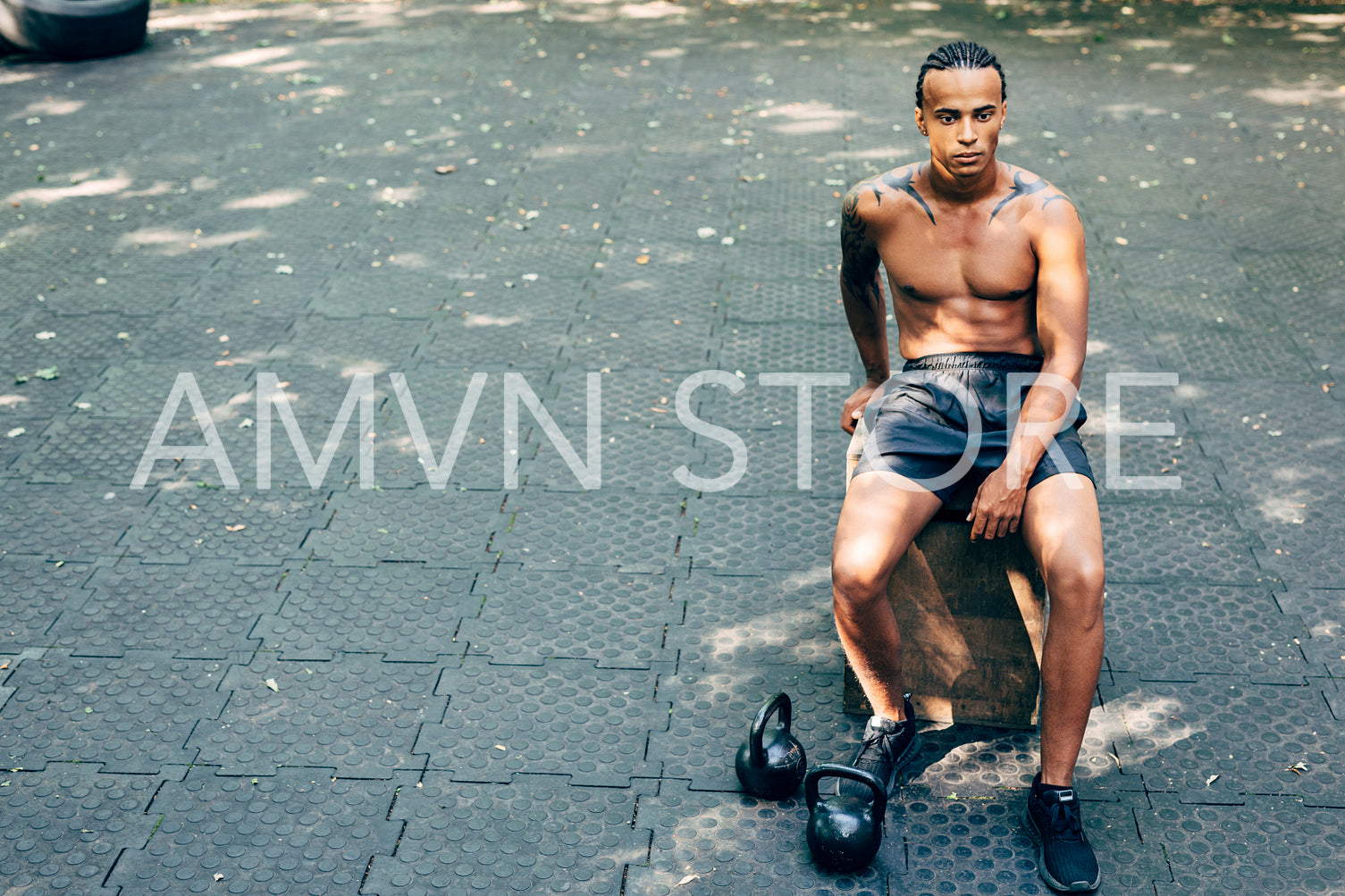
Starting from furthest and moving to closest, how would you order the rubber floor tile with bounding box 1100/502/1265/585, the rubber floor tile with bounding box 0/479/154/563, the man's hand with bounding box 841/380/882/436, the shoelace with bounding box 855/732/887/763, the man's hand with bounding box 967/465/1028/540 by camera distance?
the rubber floor tile with bounding box 0/479/154/563
the rubber floor tile with bounding box 1100/502/1265/585
the man's hand with bounding box 841/380/882/436
the shoelace with bounding box 855/732/887/763
the man's hand with bounding box 967/465/1028/540

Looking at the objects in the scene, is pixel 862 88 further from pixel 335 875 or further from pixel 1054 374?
pixel 335 875

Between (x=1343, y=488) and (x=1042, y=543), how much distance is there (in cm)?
216

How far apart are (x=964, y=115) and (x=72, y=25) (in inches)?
361

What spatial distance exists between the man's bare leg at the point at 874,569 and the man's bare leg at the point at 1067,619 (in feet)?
1.10

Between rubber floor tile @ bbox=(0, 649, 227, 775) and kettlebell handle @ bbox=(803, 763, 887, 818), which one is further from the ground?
kettlebell handle @ bbox=(803, 763, 887, 818)

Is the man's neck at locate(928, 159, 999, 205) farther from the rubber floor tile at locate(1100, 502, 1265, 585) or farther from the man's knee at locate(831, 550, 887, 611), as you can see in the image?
the rubber floor tile at locate(1100, 502, 1265, 585)

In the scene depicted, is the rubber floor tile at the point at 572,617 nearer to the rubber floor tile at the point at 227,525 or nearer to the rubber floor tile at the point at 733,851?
the rubber floor tile at the point at 733,851

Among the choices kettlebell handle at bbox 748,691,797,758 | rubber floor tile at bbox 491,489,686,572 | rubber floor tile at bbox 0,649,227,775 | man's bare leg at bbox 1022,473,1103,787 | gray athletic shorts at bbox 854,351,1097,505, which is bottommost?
rubber floor tile at bbox 491,489,686,572

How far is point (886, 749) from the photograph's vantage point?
325cm

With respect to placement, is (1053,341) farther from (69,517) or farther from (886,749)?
(69,517)

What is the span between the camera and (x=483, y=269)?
6285 millimetres

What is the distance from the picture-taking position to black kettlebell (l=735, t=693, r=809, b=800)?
125 inches

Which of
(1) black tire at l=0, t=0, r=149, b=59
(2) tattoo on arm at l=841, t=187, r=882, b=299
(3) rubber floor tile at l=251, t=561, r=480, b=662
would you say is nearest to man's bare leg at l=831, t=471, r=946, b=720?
(2) tattoo on arm at l=841, t=187, r=882, b=299

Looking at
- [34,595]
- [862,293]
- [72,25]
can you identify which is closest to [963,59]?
[862,293]
